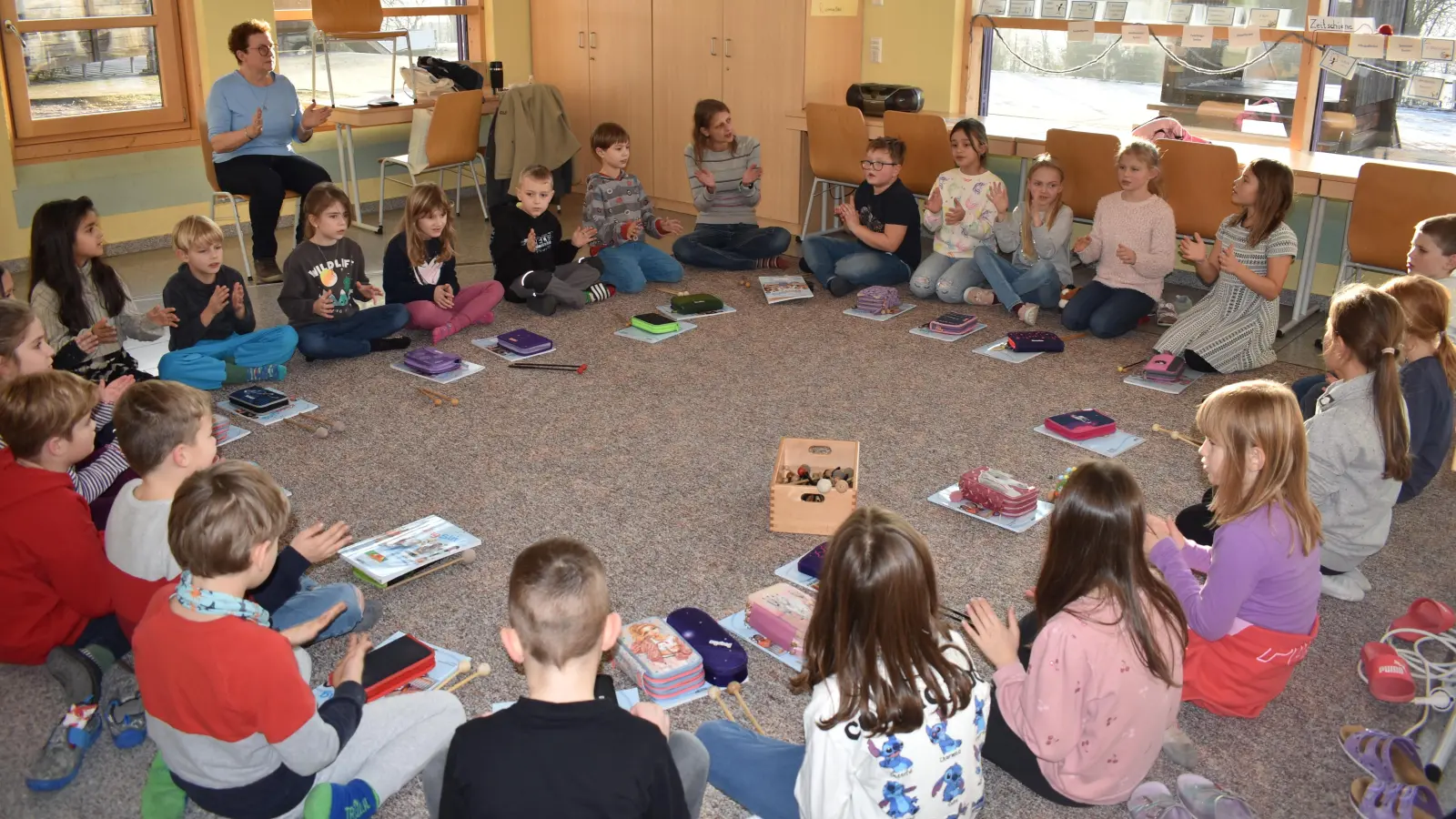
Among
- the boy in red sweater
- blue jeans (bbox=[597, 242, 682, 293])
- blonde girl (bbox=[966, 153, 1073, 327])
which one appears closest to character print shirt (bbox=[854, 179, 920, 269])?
blonde girl (bbox=[966, 153, 1073, 327])

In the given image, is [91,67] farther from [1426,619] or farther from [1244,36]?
[1426,619]

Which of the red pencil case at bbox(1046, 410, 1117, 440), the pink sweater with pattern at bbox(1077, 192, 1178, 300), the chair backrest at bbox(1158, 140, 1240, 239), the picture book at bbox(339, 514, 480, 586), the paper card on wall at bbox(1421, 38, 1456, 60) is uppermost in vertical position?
the paper card on wall at bbox(1421, 38, 1456, 60)

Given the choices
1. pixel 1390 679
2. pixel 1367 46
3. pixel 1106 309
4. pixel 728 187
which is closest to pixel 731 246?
pixel 728 187

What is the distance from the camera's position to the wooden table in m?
6.86

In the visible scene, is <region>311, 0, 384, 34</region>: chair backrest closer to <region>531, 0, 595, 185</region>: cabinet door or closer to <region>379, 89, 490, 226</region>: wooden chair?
<region>379, 89, 490, 226</region>: wooden chair

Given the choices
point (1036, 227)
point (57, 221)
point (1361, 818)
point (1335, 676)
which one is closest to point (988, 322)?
point (1036, 227)

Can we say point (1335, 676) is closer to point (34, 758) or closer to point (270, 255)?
point (34, 758)

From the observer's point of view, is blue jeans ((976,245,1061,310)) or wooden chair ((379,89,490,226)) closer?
blue jeans ((976,245,1061,310))

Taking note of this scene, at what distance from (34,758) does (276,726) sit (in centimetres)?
90

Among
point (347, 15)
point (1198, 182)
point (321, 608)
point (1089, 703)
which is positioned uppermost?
point (347, 15)

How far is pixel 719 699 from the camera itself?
2.63 m

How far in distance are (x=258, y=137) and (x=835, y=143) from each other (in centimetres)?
308

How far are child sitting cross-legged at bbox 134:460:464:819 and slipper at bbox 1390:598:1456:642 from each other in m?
2.40

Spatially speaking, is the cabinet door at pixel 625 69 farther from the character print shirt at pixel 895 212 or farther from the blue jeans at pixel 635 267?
the character print shirt at pixel 895 212
